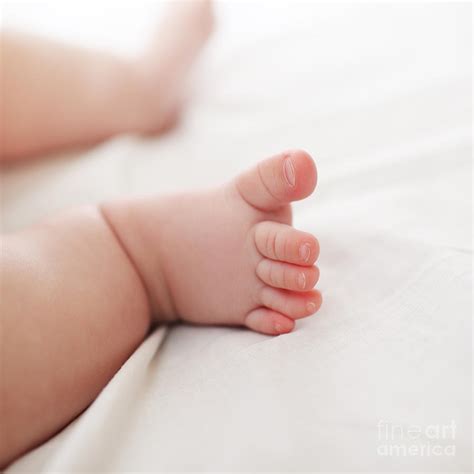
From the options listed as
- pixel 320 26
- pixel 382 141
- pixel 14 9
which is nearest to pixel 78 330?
pixel 382 141

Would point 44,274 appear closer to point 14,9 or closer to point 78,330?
point 78,330

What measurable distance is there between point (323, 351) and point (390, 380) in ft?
0.20

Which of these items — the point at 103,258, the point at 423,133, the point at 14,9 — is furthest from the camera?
the point at 14,9

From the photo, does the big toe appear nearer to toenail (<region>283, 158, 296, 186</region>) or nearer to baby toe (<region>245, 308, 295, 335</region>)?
toenail (<region>283, 158, 296, 186</region>)

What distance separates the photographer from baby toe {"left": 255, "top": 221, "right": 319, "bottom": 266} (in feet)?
1.74

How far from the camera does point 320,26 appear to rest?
3.16ft

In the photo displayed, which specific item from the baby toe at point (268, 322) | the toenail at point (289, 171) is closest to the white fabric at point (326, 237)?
the baby toe at point (268, 322)

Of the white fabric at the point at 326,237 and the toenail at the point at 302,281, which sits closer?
the white fabric at the point at 326,237

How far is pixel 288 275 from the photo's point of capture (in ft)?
1.78

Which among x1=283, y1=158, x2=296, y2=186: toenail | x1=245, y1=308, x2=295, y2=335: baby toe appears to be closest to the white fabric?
x1=245, y1=308, x2=295, y2=335: baby toe

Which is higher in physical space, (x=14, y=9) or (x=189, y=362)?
(x=14, y=9)

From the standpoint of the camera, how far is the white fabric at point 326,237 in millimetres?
431

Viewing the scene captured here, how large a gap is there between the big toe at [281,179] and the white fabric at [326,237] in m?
0.10

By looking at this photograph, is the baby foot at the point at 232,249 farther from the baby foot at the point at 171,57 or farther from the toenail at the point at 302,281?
the baby foot at the point at 171,57
